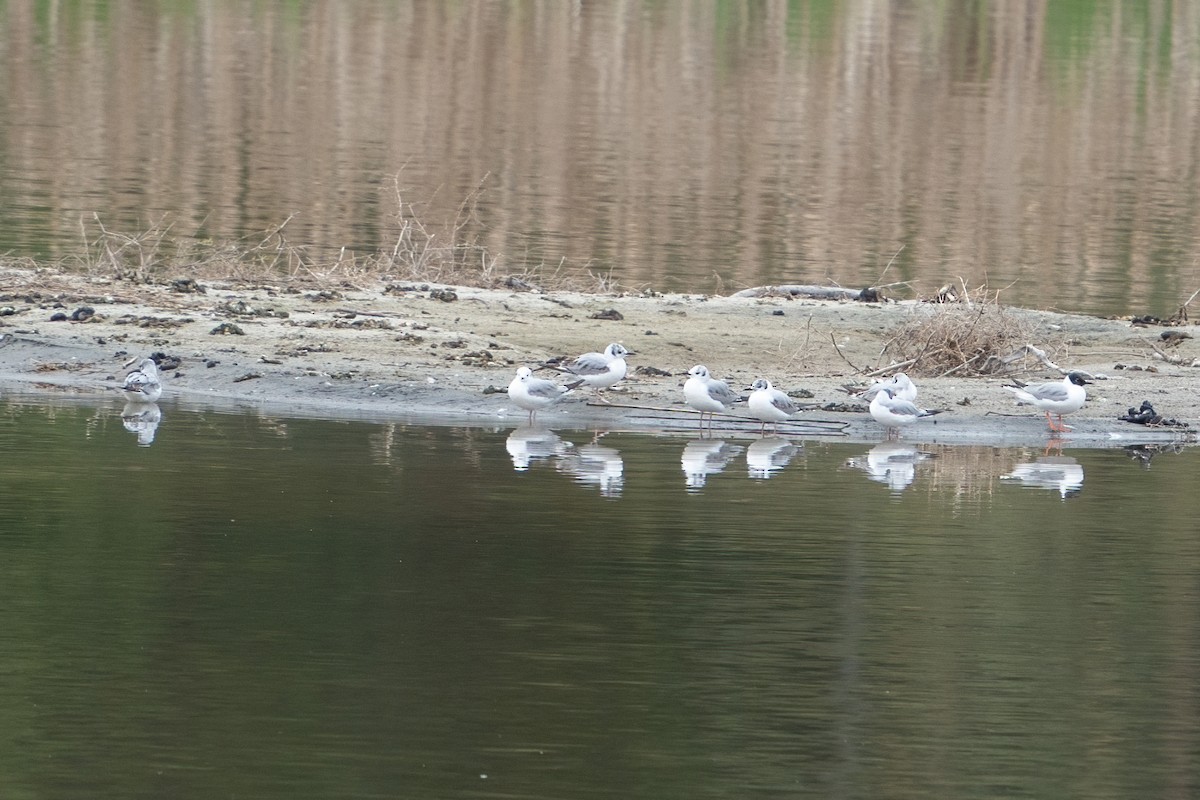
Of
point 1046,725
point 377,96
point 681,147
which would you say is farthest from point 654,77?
point 1046,725

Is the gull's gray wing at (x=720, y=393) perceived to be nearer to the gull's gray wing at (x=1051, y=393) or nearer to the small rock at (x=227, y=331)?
the gull's gray wing at (x=1051, y=393)

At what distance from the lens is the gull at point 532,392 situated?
15.3 metres

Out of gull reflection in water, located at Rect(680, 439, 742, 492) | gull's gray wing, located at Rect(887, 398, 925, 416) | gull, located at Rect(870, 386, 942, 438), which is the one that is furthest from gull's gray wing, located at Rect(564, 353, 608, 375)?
gull's gray wing, located at Rect(887, 398, 925, 416)

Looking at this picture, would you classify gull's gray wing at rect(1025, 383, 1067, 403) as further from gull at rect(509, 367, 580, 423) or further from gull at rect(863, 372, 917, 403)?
gull at rect(509, 367, 580, 423)

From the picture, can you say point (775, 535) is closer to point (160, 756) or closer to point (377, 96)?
point (160, 756)

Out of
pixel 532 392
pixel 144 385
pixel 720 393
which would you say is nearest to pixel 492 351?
pixel 532 392

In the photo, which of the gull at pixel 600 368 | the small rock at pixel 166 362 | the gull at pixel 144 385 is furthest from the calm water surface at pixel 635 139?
the gull at pixel 144 385

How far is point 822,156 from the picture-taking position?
38156 mm

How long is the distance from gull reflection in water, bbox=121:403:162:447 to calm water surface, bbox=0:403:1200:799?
0.21m

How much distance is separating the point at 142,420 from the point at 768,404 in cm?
390

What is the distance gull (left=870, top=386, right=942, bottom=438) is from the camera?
604 inches

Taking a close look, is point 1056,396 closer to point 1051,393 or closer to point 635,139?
point 1051,393

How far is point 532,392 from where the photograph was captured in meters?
15.3

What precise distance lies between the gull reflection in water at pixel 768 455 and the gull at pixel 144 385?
3.90 m
